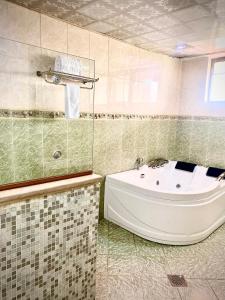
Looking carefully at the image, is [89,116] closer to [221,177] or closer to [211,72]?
[221,177]

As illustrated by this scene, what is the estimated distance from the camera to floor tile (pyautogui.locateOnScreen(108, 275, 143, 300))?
192 centimetres

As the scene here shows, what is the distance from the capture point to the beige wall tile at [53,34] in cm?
230

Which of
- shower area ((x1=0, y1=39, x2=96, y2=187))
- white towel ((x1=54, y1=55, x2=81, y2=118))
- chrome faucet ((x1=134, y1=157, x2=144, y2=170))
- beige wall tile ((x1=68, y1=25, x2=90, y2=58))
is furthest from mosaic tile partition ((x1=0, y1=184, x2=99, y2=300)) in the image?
chrome faucet ((x1=134, y1=157, x2=144, y2=170))

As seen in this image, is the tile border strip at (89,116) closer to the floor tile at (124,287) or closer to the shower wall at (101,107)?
the shower wall at (101,107)

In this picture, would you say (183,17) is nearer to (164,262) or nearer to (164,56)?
(164,56)

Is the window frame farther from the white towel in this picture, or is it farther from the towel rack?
the white towel

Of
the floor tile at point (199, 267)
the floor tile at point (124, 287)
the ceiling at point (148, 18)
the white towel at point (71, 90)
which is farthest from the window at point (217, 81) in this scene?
the floor tile at point (124, 287)

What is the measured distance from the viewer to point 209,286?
2070 mm

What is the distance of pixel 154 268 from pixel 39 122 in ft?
5.94

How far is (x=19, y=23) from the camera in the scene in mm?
2123

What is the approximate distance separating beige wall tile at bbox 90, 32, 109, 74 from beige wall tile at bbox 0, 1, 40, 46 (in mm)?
709

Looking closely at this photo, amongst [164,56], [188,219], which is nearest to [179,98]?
[164,56]

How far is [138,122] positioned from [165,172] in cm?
104

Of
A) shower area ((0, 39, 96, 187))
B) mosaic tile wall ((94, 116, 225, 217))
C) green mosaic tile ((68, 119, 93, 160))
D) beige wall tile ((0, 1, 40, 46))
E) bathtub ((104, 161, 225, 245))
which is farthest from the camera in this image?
mosaic tile wall ((94, 116, 225, 217))
